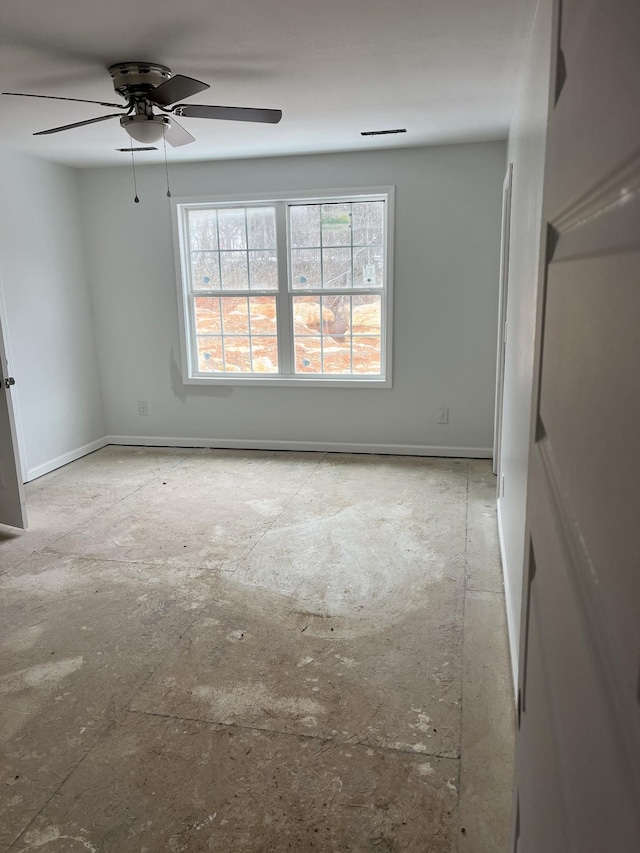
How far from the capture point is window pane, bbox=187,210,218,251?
5098mm

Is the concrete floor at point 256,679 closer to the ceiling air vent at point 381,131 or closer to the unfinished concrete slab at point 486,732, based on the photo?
the unfinished concrete slab at point 486,732

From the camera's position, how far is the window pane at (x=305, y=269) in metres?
4.94

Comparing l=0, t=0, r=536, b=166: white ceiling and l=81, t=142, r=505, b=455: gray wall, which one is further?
l=81, t=142, r=505, b=455: gray wall

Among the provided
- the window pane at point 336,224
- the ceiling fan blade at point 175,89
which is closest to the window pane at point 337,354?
the window pane at point 336,224

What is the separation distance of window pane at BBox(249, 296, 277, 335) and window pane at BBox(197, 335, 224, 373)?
1.26ft

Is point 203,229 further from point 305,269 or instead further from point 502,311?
point 502,311

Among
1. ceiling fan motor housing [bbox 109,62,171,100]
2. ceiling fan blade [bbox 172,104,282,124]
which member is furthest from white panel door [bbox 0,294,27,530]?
ceiling fan blade [bbox 172,104,282,124]

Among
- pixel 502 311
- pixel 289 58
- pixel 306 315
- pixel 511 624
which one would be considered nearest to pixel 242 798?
pixel 511 624

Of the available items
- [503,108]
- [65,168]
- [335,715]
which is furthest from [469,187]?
[335,715]

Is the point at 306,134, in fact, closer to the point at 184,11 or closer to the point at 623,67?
the point at 184,11

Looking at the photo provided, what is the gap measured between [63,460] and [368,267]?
10.1ft

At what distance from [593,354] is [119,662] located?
2.30 m

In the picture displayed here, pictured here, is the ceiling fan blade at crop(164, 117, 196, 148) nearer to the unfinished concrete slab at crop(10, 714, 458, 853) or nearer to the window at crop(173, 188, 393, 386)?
the window at crop(173, 188, 393, 386)

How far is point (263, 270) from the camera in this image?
5.04 metres
